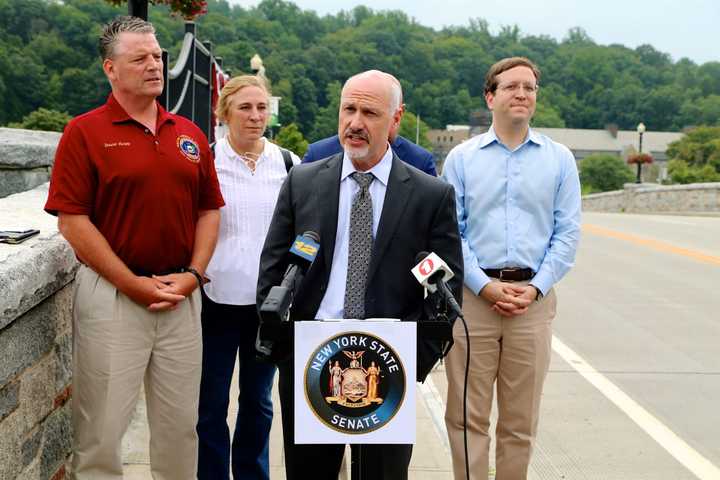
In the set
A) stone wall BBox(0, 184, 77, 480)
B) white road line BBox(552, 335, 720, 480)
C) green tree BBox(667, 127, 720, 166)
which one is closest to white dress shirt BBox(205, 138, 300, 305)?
stone wall BBox(0, 184, 77, 480)

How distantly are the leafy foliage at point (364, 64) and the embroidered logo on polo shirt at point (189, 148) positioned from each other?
27.7 m

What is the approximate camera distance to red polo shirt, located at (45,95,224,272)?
342 cm

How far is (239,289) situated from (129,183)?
94 centimetres

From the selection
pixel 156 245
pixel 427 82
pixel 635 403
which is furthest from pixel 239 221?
pixel 427 82

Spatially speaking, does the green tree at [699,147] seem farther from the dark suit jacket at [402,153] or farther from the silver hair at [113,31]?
the silver hair at [113,31]

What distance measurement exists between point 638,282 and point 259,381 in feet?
31.1

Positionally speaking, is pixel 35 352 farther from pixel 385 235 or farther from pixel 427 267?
pixel 427 267

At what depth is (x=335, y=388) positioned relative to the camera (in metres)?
2.93

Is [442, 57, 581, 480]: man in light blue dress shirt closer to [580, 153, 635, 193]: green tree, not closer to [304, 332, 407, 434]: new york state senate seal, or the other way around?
[304, 332, 407, 434]: new york state senate seal

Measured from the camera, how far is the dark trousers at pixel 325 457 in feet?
10.5

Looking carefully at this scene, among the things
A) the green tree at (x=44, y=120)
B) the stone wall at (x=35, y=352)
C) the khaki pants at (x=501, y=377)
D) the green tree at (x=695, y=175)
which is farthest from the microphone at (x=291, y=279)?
the green tree at (x=695, y=175)

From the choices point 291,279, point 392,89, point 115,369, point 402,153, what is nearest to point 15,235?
point 115,369

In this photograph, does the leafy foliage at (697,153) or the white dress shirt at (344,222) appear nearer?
the white dress shirt at (344,222)

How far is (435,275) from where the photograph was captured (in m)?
2.92
